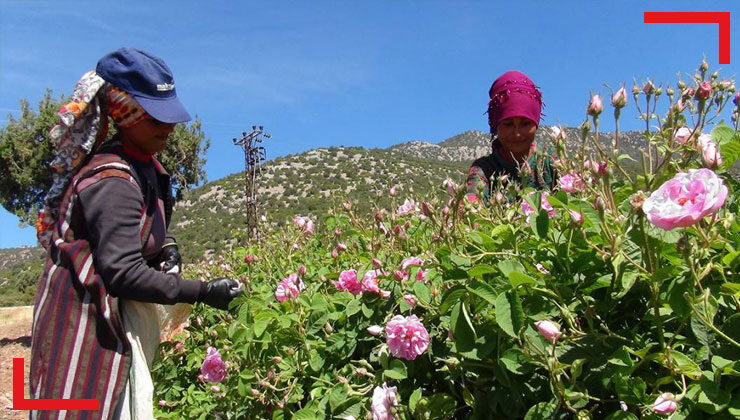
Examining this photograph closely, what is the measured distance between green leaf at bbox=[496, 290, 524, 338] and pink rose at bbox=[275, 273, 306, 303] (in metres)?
0.97

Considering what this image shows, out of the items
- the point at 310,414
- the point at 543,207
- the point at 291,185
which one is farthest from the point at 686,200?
the point at 291,185

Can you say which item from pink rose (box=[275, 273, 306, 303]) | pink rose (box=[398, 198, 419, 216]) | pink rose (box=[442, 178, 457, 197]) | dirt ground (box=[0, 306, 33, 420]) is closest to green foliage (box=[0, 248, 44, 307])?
dirt ground (box=[0, 306, 33, 420])

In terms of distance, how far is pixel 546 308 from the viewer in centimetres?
111

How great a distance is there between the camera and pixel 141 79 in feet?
6.11

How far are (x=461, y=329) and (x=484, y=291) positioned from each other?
10 centimetres

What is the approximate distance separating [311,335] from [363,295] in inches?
9.4

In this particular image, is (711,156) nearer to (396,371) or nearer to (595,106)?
(595,106)

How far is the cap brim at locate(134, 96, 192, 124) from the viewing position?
1.85 m

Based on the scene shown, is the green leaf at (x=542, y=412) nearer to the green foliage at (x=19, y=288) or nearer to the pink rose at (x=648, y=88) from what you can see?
the pink rose at (x=648, y=88)

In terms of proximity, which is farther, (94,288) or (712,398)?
(94,288)

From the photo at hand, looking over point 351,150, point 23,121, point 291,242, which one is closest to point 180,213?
point 351,150

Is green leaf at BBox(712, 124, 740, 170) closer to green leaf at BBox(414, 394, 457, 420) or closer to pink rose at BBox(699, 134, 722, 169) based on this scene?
pink rose at BBox(699, 134, 722, 169)

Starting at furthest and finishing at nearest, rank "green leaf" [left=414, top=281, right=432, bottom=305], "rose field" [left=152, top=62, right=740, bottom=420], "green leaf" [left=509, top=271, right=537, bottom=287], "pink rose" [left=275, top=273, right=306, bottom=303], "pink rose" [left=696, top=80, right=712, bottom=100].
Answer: "pink rose" [left=275, top=273, right=306, bottom=303] < "green leaf" [left=414, top=281, right=432, bottom=305] < "pink rose" [left=696, top=80, right=712, bottom=100] < "green leaf" [left=509, top=271, right=537, bottom=287] < "rose field" [left=152, top=62, right=740, bottom=420]

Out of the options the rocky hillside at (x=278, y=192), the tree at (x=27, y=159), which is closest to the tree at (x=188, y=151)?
the tree at (x=27, y=159)
